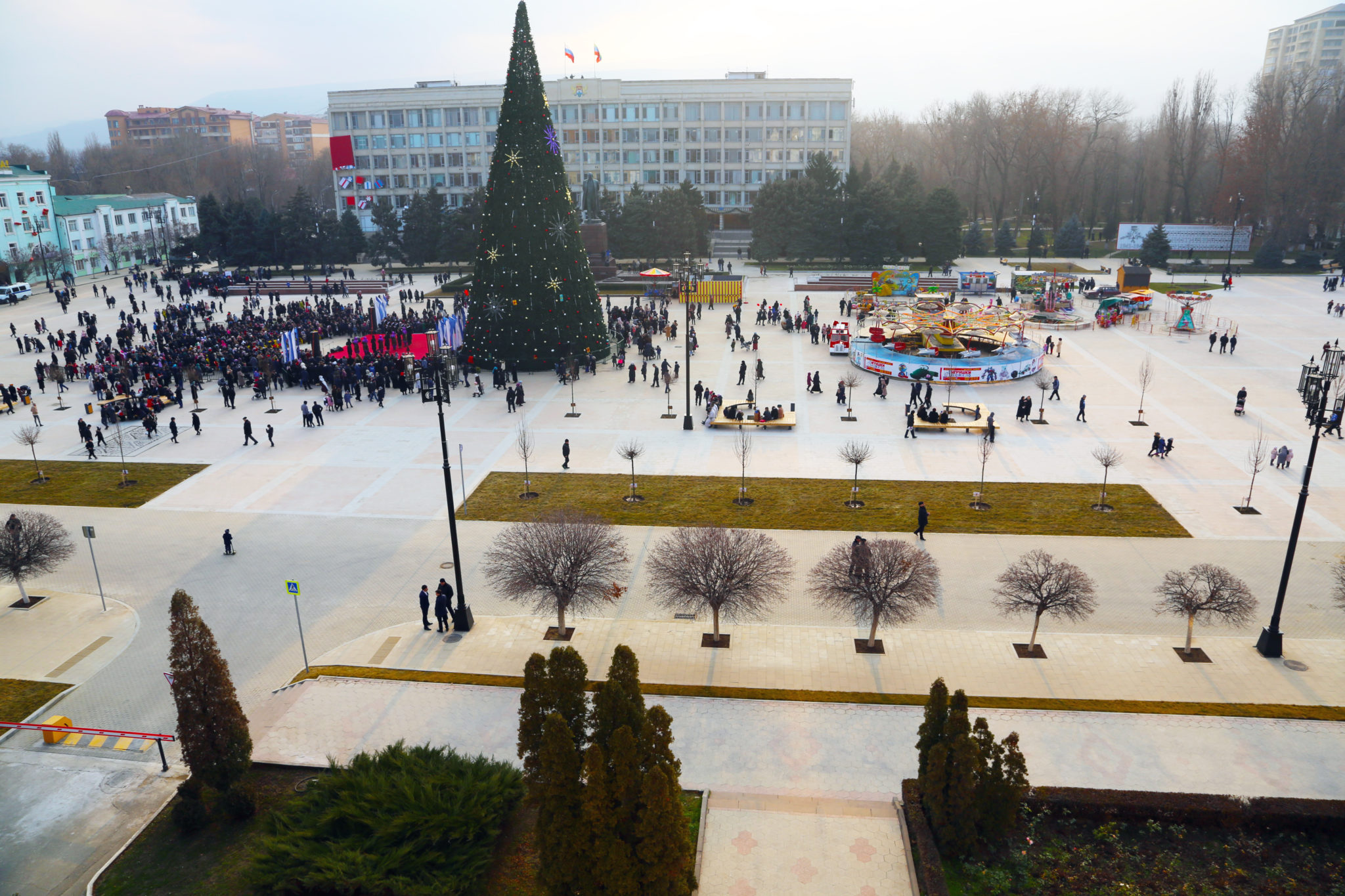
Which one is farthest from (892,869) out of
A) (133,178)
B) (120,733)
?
(133,178)

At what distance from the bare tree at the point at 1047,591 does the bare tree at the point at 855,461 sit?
23.8 feet

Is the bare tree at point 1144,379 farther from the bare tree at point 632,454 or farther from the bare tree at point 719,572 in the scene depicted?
the bare tree at point 719,572

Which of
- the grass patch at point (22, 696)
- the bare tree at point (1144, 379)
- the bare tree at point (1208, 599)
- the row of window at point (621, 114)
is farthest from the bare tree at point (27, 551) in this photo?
the row of window at point (621, 114)

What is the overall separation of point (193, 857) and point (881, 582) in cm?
1188

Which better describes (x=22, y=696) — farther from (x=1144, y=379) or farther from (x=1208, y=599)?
(x=1144, y=379)

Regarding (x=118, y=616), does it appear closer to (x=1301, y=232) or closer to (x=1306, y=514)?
(x=1306, y=514)

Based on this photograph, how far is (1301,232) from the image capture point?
7638 cm

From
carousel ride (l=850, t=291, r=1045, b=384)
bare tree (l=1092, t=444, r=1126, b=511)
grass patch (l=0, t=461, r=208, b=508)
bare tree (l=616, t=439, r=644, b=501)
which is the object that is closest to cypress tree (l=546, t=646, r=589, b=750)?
bare tree (l=616, t=439, r=644, b=501)

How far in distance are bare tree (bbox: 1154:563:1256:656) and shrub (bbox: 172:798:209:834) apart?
17021 mm

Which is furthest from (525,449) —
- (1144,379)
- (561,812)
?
(1144,379)

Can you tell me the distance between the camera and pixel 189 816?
476 inches

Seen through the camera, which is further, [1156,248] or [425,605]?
[1156,248]

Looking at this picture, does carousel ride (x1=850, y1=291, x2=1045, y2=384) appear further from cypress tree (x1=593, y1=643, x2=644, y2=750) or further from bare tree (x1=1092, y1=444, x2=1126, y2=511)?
cypress tree (x1=593, y1=643, x2=644, y2=750)

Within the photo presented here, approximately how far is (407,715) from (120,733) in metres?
4.59
